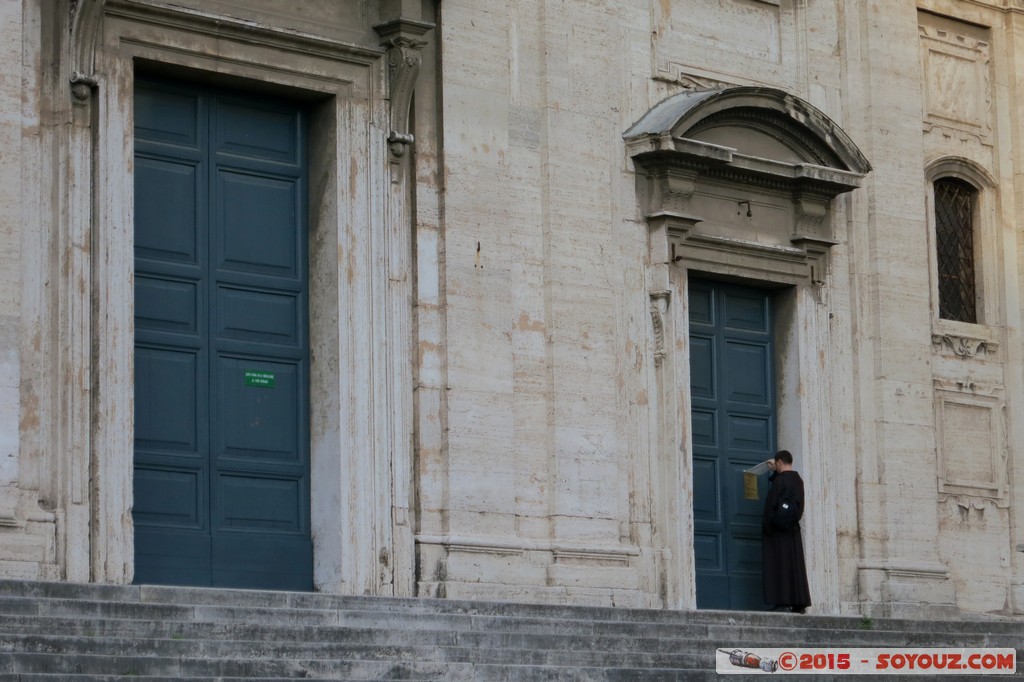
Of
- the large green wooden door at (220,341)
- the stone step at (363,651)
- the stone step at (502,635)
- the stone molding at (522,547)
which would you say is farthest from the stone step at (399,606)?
the large green wooden door at (220,341)

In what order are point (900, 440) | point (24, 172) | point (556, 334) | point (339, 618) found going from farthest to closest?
1. point (900, 440)
2. point (556, 334)
3. point (24, 172)
4. point (339, 618)

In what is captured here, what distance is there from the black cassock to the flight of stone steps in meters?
2.22

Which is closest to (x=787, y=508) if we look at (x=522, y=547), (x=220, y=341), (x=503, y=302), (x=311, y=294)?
(x=522, y=547)

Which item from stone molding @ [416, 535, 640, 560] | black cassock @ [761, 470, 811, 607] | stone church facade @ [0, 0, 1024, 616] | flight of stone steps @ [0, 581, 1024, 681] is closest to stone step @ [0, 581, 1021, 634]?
flight of stone steps @ [0, 581, 1024, 681]

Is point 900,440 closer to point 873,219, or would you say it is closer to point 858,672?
point 873,219

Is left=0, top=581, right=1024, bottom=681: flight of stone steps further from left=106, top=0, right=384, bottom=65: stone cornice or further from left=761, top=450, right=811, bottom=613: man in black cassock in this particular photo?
left=106, top=0, right=384, bottom=65: stone cornice

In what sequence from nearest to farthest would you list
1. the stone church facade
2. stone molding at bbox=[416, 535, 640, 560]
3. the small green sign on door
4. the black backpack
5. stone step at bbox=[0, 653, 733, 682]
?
stone step at bbox=[0, 653, 733, 682]
the stone church facade
the small green sign on door
stone molding at bbox=[416, 535, 640, 560]
the black backpack

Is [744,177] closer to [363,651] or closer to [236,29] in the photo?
[236,29]

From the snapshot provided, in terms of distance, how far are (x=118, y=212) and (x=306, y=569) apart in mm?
2947

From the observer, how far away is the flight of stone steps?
1152 centimetres

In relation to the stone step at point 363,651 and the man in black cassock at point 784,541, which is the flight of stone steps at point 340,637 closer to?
the stone step at point 363,651

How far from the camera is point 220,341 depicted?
51.4 feet

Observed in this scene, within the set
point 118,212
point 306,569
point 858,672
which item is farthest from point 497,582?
point 118,212

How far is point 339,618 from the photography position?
13281mm
